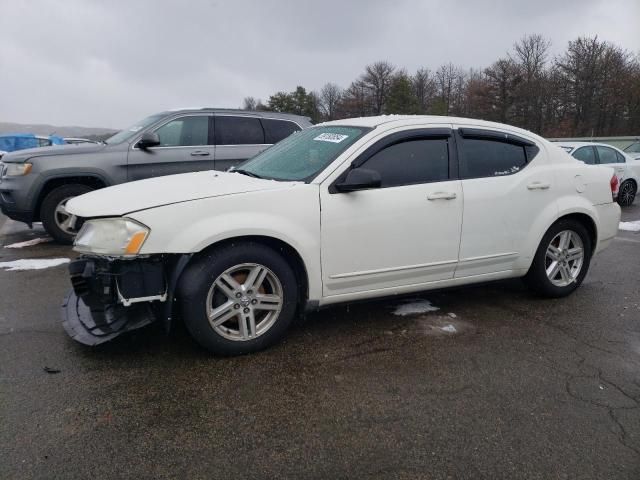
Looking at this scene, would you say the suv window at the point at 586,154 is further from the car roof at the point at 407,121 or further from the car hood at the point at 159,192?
the car hood at the point at 159,192

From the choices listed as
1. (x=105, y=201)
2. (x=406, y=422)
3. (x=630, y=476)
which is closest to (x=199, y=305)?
(x=105, y=201)

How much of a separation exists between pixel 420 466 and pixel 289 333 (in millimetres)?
1610

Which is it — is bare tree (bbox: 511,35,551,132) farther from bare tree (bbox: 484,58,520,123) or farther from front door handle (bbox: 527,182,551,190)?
front door handle (bbox: 527,182,551,190)

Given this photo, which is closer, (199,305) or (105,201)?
(199,305)

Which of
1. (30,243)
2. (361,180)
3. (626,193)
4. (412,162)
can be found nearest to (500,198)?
(412,162)

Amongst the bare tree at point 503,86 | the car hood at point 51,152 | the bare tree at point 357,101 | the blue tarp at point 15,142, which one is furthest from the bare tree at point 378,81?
the car hood at point 51,152

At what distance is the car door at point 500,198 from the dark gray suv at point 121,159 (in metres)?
4.24

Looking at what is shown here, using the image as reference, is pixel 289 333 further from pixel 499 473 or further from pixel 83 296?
pixel 499 473

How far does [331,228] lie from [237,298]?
→ 31.5 inches

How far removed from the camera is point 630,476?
81.1 inches

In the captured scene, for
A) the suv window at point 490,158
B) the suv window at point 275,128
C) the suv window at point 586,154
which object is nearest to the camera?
the suv window at point 490,158

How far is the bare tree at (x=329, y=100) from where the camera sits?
7350 cm

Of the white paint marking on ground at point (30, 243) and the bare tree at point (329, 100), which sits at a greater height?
the bare tree at point (329, 100)

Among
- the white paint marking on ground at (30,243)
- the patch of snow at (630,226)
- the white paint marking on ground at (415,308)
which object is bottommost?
the white paint marking on ground at (415,308)
